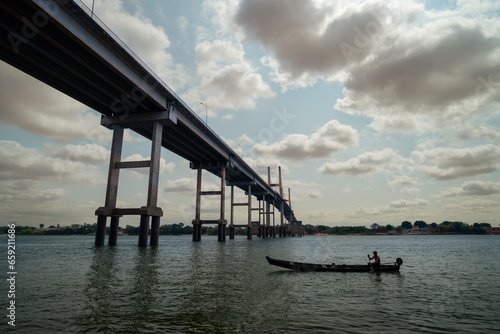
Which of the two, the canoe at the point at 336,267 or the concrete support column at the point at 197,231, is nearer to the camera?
the canoe at the point at 336,267

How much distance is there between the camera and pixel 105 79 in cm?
3200

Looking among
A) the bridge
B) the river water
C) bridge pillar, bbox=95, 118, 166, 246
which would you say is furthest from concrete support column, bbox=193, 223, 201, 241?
the river water

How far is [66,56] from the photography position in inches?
1128

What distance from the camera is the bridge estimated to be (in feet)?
78.6

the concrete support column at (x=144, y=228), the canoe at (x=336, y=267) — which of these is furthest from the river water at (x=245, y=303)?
the concrete support column at (x=144, y=228)

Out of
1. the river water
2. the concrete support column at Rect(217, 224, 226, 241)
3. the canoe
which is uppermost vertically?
the concrete support column at Rect(217, 224, 226, 241)

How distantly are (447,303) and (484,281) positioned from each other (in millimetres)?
9109

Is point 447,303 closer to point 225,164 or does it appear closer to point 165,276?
point 165,276

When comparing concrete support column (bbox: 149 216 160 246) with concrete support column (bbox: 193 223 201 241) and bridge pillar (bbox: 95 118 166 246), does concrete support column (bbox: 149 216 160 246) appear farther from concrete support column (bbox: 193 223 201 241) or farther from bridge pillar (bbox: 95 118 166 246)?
concrete support column (bbox: 193 223 201 241)

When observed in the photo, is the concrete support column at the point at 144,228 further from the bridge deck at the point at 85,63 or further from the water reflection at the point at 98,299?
the water reflection at the point at 98,299

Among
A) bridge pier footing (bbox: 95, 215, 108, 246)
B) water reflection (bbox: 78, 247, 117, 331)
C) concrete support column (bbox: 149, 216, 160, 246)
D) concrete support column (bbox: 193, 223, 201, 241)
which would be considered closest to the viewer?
water reflection (bbox: 78, 247, 117, 331)

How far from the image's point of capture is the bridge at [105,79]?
24.0 meters

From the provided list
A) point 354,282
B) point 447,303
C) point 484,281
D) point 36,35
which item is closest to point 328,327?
point 447,303

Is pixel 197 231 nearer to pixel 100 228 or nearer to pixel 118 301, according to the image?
pixel 100 228
